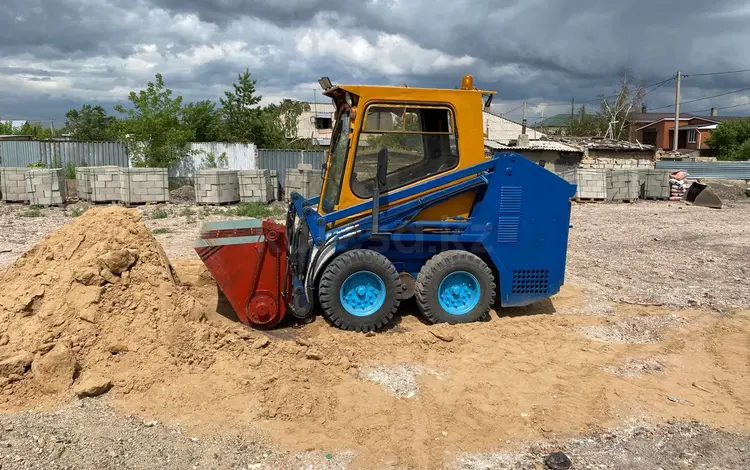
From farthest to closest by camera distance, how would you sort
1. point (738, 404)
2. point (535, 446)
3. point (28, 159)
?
point (28, 159), point (738, 404), point (535, 446)

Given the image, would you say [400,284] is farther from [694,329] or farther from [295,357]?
[694,329]

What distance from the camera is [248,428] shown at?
13.5 ft

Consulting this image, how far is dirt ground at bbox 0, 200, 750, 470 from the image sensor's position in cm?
384

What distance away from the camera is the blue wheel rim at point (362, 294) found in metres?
5.98

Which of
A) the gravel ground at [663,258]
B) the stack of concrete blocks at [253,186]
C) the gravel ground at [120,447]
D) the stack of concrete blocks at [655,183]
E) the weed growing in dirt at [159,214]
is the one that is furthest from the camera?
the stack of concrete blocks at [655,183]

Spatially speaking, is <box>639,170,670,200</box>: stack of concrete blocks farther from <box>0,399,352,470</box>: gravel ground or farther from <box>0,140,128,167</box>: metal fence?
<box>0,399,352,470</box>: gravel ground

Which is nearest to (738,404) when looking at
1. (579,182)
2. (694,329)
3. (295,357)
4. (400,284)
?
(694,329)

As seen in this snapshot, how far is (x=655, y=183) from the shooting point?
21828 mm

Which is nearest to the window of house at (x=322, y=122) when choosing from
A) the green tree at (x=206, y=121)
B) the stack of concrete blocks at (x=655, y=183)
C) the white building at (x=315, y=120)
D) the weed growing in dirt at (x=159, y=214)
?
the white building at (x=315, y=120)

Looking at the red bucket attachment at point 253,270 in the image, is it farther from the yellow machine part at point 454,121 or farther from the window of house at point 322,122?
the window of house at point 322,122

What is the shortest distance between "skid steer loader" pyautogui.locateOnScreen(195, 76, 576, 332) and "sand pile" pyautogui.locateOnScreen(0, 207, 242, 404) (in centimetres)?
67

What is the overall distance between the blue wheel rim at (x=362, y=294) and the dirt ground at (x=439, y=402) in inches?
11.2

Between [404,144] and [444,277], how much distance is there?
1.49m

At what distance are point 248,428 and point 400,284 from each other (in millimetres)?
2419
